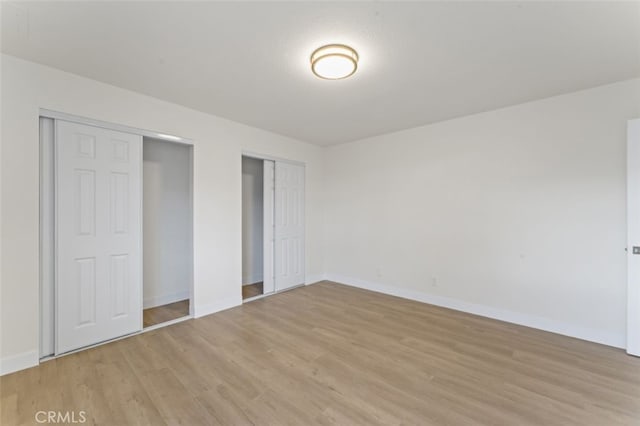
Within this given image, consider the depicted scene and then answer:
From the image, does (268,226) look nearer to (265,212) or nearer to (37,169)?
(265,212)

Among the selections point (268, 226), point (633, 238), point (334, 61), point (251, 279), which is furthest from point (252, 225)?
point (633, 238)

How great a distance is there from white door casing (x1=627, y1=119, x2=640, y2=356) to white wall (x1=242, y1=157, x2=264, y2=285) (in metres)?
4.72

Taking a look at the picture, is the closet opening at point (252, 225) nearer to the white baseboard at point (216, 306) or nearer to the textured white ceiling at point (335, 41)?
the white baseboard at point (216, 306)

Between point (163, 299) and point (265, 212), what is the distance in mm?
1957

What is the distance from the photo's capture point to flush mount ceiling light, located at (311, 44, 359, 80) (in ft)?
6.59

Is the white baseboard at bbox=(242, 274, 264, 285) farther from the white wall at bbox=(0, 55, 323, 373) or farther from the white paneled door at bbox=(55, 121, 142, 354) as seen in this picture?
the white paneled door at bbox=(55, 121, 142, 354)

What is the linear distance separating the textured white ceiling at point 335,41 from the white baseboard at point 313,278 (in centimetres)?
314

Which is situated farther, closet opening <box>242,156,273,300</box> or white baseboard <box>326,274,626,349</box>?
closet opening <box>242,156,273,300</box>

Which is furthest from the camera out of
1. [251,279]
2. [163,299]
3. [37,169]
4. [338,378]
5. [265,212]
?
[251,279]

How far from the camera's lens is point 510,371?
2207mm

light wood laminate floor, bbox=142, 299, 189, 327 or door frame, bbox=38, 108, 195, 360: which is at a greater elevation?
door frame, bbox=38, 108, 195, 360

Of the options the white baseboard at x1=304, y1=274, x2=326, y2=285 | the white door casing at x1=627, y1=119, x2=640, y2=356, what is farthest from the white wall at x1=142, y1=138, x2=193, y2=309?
the white door casing at x1=627, y1=119, x2=640, y2=356

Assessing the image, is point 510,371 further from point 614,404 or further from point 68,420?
point 68,420

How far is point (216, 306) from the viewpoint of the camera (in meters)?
3.53
